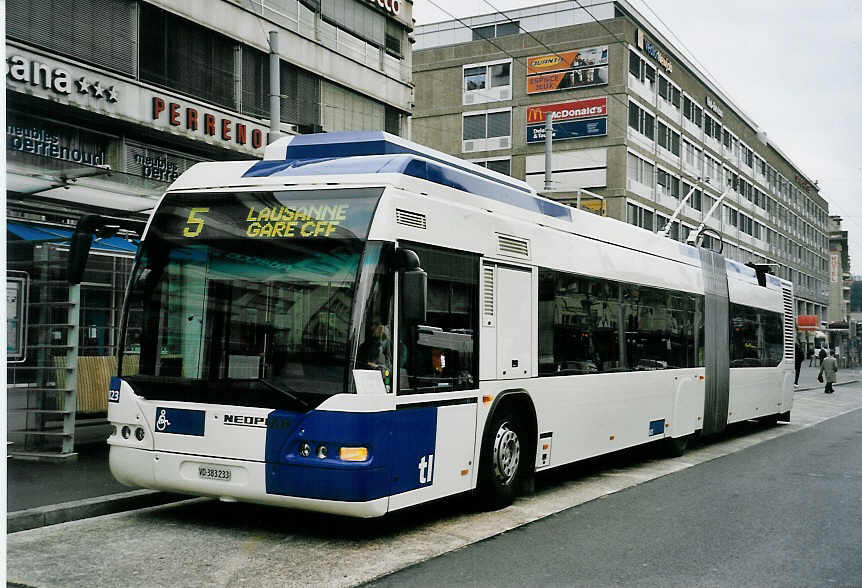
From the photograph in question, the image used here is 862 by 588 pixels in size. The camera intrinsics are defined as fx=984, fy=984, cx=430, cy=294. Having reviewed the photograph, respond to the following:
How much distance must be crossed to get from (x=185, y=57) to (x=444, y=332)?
49.1 feet

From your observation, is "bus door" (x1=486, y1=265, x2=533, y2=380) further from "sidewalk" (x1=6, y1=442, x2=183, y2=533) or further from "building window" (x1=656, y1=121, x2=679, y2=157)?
"building window" (x1=656, y1=121, x2=679, y2=157)

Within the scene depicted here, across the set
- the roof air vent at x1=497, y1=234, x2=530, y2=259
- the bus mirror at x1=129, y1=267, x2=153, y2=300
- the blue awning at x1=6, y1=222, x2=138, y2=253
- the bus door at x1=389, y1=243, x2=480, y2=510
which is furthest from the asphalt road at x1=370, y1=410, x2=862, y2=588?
the blue awning at x1=6, y1=222, x2=138, y2=253

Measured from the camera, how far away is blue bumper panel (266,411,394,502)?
23.1 feet

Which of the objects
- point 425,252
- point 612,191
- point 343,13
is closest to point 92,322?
point 425,252

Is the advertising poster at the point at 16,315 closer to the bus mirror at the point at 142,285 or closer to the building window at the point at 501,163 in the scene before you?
the bus mirror at the point at 142,285

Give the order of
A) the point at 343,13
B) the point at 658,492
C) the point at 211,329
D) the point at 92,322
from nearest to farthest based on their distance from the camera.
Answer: the point at 211,329, the point at 658,492, the point at 92,322, the point at 343,13

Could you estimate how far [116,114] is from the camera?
19.1 meters

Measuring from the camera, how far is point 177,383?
7633mm

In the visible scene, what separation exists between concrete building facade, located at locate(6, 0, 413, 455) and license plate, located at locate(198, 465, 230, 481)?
2849 millimetres

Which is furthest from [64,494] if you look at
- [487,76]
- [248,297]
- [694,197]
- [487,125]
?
[694,197]

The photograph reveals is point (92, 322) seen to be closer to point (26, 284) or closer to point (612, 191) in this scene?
point (26, 284)

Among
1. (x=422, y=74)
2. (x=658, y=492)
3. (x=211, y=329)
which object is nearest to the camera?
(x=211, y=329)

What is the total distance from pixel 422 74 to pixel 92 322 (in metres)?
51.6

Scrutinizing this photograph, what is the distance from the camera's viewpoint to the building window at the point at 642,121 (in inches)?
2192
